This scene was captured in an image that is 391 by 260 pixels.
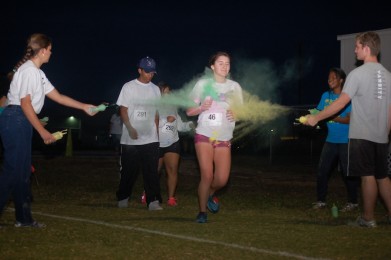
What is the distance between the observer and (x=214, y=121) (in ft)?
30.1

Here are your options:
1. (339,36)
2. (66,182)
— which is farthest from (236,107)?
(339,36)

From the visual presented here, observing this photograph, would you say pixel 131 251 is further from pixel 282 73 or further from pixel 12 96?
pixel 282 73

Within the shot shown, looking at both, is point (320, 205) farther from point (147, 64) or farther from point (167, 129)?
point (147, 64)

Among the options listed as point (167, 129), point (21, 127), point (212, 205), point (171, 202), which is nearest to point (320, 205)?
point (212, 205)

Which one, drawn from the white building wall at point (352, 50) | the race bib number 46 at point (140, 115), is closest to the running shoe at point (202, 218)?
the race bib number 46 at point (140, 115)

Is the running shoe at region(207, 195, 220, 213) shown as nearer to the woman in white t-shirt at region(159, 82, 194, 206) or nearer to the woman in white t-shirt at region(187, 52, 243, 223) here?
the woman in white t-shirt at region(187, 52, 243, 223)

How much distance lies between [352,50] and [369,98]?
14.7m

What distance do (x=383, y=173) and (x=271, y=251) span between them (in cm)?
253

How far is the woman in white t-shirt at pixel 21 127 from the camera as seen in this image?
7.86 metres

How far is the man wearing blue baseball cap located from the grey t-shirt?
3.67 metres

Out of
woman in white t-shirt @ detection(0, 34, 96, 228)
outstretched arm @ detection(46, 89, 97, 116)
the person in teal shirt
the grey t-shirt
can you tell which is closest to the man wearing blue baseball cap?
outstretched arm @ detection(46, 89, 97, 116)

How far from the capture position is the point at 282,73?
13.8 meters

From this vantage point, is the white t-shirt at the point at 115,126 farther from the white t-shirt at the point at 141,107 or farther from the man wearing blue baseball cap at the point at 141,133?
the white t-shirt at the point at 141,107

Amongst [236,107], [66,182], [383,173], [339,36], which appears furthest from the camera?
[339,36]
